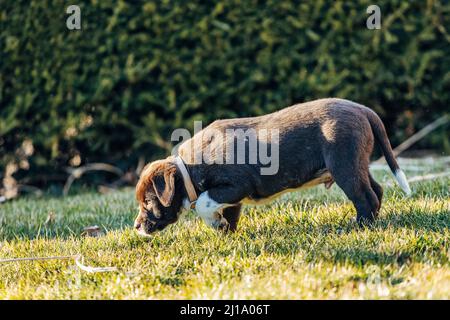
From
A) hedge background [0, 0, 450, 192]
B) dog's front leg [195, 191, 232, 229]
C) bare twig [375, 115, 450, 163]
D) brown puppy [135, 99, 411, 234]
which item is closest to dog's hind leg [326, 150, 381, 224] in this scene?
brown puppy [135, 99, 411, 234]

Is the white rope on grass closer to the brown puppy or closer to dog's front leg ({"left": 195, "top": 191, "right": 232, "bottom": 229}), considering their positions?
the brown puppy

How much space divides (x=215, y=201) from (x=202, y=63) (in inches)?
164

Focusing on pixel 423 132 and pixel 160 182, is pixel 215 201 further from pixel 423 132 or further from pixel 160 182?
pixel 423 132

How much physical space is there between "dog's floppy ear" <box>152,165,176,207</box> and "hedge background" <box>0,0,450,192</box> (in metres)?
3.81

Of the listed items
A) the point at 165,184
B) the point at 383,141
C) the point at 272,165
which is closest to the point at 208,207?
the point at 165,184

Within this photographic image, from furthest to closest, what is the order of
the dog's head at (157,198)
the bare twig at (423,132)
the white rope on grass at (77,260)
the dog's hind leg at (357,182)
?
the bare twig at (423,132) → the dog's head at (157,198) → the dog's hind leg at (357,182) → the white rope on grass at (77,260)

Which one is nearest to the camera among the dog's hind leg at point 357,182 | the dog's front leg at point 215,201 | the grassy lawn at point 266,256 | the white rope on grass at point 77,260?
the grassy lawn at point 266,256

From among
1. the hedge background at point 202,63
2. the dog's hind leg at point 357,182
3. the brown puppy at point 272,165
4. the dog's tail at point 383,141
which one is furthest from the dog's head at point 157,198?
the hedge background at point 202,63

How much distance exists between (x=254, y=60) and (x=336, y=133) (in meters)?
4.30

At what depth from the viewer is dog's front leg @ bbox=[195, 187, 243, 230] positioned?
4.88 metres

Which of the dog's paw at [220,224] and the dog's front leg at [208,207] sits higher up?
the dog's front leg at [208,207]

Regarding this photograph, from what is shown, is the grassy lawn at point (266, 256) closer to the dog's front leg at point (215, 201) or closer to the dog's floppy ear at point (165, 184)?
the dog's front leg at point (215, 201)

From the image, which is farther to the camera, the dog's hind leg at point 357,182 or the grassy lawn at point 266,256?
the dog's hind leg at point 357,182

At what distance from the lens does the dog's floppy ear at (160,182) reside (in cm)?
492
